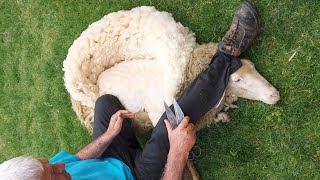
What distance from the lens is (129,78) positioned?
169 inches

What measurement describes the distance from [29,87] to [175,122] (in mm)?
3210

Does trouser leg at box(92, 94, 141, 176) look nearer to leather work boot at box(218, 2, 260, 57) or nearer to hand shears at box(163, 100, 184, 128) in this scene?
hand shears at box(163, 100, 184, 128)

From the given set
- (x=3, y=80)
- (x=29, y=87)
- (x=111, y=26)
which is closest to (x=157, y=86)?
(x=111, y=26)

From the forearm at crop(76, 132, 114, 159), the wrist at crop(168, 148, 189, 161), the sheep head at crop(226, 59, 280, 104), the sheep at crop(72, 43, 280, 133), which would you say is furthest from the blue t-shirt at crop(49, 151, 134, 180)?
the sheep head at crop(226, 59, 280, 104)

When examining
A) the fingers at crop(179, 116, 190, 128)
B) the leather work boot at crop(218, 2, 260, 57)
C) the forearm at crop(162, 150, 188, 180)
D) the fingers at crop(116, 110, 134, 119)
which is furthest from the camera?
the fingers at crop(116, 110, 134, 119)

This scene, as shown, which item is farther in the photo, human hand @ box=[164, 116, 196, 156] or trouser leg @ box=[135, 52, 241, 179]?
trouser leg @ box=[135, 52, 241, 179]

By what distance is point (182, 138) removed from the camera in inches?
138

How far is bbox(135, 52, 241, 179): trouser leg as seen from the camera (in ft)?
12.3

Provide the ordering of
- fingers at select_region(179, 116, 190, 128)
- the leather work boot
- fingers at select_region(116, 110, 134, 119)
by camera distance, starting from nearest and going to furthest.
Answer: fingers at select_region(179, 116, 190, 128) → the leather work boot → fingers at select_region(116, 110, 134, 119)

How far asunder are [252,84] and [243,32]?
0.47 metres

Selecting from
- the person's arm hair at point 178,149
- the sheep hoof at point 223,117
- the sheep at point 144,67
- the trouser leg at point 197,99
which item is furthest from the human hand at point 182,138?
the sheep hoof at point 223,117

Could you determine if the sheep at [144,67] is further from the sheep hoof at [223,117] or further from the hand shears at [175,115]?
the hand shears at [175,115]

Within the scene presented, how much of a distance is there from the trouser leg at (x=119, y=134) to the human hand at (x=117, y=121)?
0.14 metres

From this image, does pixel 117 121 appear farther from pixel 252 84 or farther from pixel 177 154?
→ pixel 252 84
